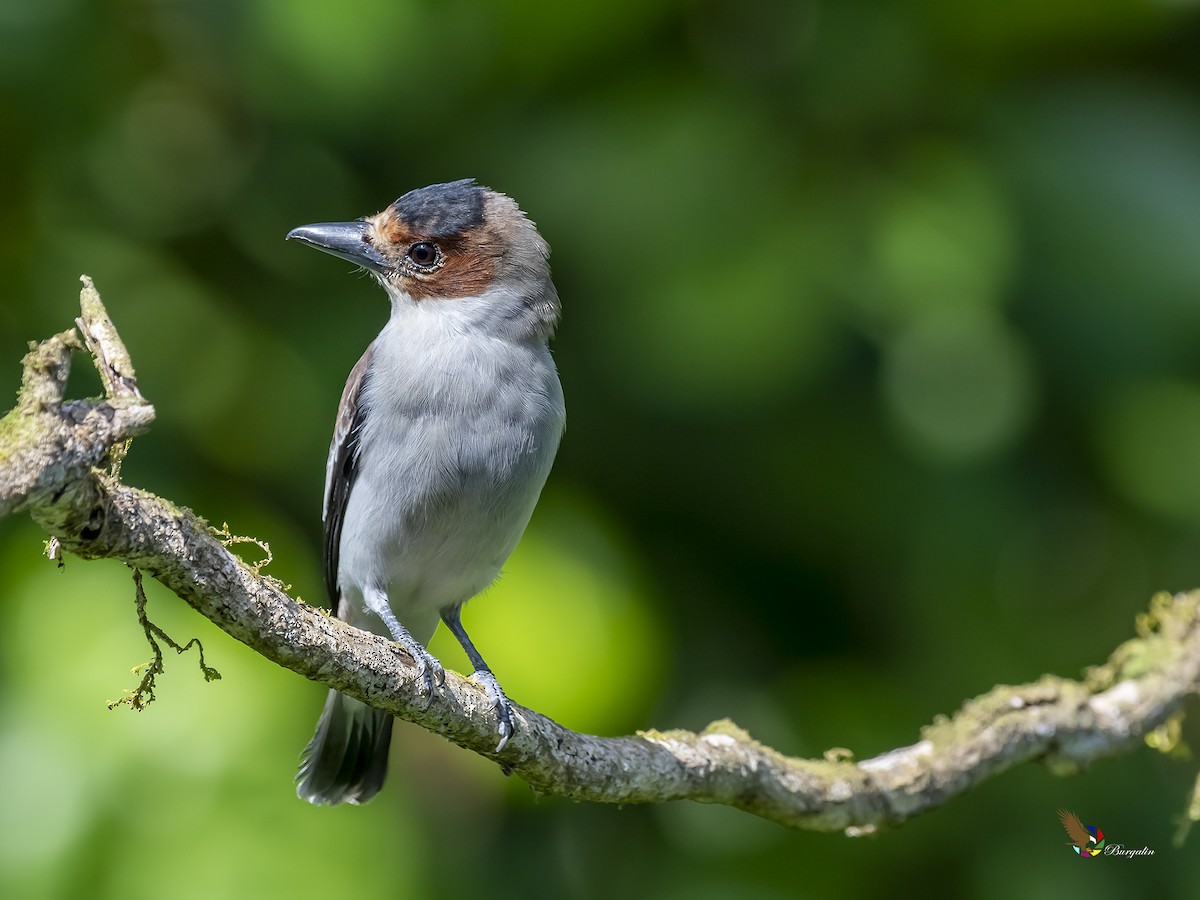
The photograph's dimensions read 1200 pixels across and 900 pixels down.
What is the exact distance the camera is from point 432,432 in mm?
3615

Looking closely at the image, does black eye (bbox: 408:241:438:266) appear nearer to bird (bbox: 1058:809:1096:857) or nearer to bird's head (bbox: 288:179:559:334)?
bird's head (bbox: 288:179:559:334)

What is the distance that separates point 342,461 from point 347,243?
0.69m

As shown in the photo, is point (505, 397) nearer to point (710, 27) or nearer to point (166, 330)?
point (166, 330)

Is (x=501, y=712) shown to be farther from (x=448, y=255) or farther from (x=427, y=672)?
(x=448, y=255)

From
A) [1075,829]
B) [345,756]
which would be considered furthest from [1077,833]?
[345,756]

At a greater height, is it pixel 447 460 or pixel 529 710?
pixel 447 460

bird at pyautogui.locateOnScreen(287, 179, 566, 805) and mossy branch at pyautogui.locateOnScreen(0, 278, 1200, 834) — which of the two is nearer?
mossy branch at pyautogui.locateOnScreen(0, 278, 1200, 834)

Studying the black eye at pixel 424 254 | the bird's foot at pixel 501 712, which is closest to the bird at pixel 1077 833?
the bird's foot at pixel 501 712

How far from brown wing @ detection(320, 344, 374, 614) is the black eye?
32cm

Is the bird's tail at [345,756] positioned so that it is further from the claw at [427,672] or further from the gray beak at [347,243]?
the gray beak at [347,243]

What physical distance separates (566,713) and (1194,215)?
2.89 meters

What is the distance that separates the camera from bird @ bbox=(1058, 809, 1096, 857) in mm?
4500

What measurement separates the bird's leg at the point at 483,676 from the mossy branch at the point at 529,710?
31 millimetres

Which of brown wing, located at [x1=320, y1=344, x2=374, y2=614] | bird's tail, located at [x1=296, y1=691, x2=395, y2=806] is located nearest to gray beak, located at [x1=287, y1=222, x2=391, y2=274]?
brown wing, located at [x1=320, y1=344, x2=374, y2=614]
